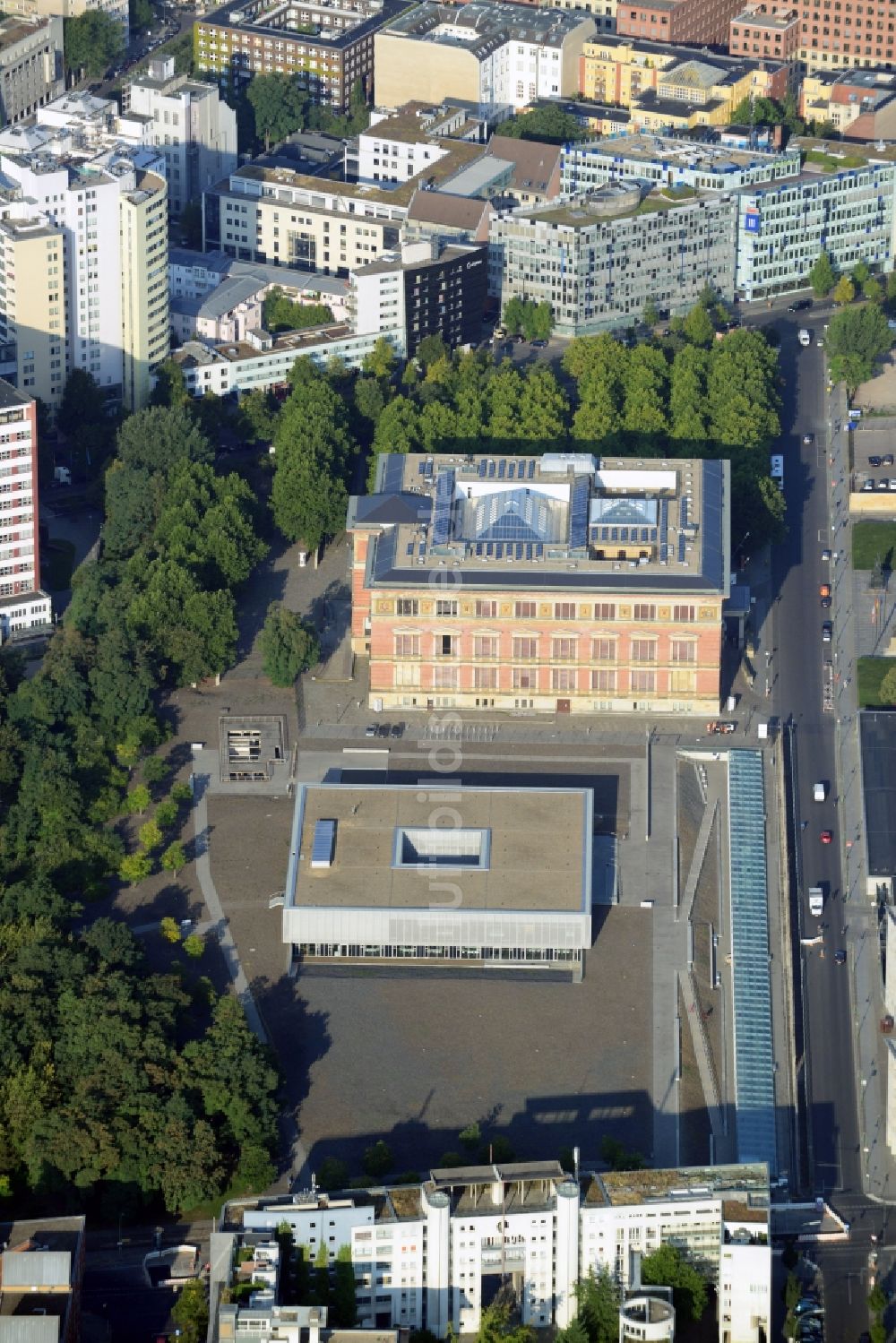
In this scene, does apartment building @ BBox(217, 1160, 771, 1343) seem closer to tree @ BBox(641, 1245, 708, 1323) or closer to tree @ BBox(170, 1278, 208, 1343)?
tree @ BBox(641, 1245, 708, 1323)

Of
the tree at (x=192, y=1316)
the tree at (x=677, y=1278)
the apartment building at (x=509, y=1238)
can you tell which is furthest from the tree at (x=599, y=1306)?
the tree at (x=192, y=1316)

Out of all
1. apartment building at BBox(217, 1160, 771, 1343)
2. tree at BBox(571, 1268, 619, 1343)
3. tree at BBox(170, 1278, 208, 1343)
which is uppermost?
apartment building at BBox(217, 1160, 771, 1343)

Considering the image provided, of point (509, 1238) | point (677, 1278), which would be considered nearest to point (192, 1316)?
point (509, 1238)

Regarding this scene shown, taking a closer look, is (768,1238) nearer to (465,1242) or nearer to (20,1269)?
(465,1242)

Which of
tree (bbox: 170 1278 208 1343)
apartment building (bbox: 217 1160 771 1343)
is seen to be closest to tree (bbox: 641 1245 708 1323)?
apartment building (bbox: 217 1160 771 1343)

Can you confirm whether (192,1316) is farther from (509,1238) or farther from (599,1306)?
(599,1306)
